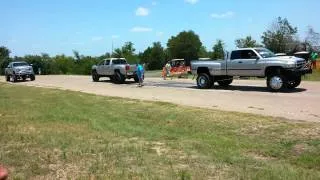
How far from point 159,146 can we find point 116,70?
26718 millimetres

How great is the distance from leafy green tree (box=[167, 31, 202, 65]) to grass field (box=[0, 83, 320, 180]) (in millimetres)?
85332

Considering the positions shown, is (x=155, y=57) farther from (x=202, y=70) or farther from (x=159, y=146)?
(x=159, y=146)

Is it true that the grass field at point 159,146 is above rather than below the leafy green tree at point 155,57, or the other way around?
below

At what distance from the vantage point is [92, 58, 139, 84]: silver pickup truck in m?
35.0

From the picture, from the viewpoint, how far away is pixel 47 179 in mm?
7426

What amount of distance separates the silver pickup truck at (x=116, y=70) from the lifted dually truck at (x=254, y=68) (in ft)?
25.9

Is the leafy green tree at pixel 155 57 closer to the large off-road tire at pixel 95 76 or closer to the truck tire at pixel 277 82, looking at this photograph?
the large off-road tire at pixel 95 76

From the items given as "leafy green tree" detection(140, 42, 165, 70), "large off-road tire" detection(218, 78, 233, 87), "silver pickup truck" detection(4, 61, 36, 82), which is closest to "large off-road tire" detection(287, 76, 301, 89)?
"large off-road tire" detection(218, 78, 233, 87)

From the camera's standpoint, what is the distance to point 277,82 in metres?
23.2

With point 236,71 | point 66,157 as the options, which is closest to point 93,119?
point 66,157

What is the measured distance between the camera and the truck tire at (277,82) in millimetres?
23109

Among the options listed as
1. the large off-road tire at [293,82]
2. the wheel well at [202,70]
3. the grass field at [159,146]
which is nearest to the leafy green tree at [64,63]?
the wheel well at [202,70]

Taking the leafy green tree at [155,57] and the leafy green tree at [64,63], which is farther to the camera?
the leafy green tree at [64,63]

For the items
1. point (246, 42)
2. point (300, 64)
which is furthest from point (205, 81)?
point (246, 42)
